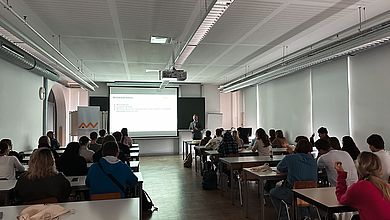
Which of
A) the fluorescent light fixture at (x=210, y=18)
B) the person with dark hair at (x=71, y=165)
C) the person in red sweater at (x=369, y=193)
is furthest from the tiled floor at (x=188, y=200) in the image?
the fluorescent light fixture at (x=210, y=18)

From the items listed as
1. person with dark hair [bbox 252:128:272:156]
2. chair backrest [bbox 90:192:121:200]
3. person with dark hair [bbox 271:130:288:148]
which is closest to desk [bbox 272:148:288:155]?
person with dark hair [bbox 271:130:288:148]

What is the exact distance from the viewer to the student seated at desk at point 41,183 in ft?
10.2

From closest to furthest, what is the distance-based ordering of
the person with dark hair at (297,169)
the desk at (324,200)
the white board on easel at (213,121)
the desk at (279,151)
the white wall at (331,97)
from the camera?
the desk at (324,200) → the person with dark hair at (297,169) → the desk at (279,151) → the white wall at (331,97) → the white board on easel at (213,121)

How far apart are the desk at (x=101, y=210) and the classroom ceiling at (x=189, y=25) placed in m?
2.81

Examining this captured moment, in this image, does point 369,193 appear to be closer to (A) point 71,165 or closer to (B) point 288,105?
(A) point 71,165

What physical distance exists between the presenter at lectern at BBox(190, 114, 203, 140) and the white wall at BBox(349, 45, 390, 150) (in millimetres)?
6562

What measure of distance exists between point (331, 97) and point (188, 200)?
454 cm

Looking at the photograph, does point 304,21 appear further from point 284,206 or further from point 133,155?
point 133,155

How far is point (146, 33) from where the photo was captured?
5.92 metres

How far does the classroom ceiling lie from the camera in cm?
452

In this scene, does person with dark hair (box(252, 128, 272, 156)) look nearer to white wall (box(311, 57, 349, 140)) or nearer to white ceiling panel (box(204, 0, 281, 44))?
white wall (box(311, 57, 349, 140))

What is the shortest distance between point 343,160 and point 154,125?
9.82 meters

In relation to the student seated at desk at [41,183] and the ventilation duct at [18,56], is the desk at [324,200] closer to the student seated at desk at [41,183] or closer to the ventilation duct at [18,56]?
the student seated at desk at [41,183]

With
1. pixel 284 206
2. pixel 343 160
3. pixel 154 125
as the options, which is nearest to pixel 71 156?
pixel 284 206
